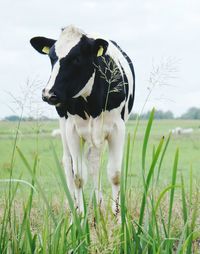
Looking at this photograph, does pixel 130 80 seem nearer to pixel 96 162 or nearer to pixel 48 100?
pixel 96 162

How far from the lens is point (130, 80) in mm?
5973

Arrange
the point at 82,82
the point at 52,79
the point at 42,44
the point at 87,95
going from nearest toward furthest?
1. the point at 52,79
2. the point at 82,82
3. the point at 87,95
4. the point at 42,44

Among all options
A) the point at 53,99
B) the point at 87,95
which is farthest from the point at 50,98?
the point at 87,95

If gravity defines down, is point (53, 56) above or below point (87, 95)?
above

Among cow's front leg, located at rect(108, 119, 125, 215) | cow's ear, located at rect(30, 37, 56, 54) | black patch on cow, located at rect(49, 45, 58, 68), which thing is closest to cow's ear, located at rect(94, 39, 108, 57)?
black patch on cow, located at rect(49, 45, 58, 68)

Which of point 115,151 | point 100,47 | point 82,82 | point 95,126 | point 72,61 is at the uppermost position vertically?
point 100,47

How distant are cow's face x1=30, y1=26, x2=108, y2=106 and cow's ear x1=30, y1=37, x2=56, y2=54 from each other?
143mm

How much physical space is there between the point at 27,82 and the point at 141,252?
1058 mm

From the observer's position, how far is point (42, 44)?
17.8ft

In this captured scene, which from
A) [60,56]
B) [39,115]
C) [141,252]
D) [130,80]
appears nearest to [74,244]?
[141,252]

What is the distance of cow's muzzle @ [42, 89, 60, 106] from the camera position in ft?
14.8

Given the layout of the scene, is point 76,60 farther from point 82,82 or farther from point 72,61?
point 82,82

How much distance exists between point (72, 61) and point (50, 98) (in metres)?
0.54

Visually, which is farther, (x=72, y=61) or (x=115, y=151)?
(x=115, y=151)
